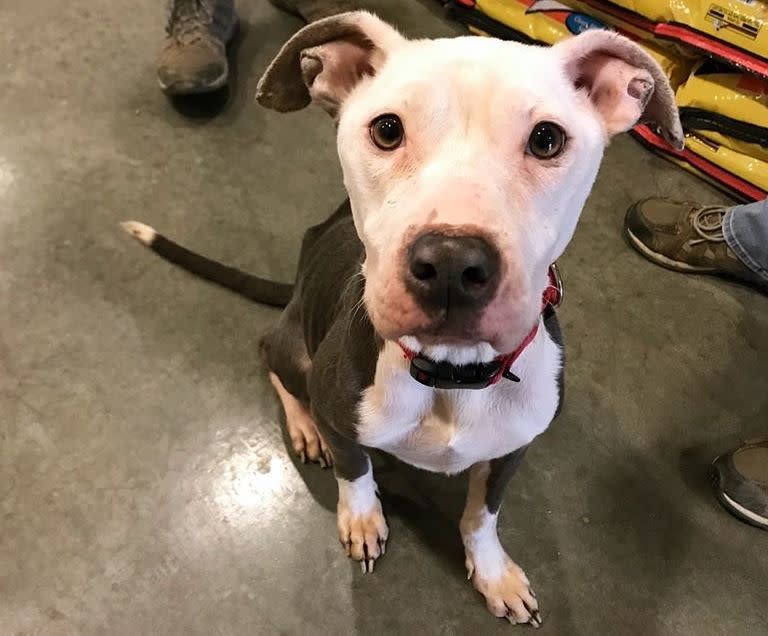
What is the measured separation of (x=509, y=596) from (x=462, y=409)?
2.55ft

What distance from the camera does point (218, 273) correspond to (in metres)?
2.65

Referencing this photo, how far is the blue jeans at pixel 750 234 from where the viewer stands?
8.96 feet

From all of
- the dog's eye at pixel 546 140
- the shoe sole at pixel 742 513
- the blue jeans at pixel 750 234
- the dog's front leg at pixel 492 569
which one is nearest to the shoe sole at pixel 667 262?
the blue jeans at pixel 750 234

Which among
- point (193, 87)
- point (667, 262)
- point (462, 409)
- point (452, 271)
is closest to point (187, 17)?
point (193, 87)

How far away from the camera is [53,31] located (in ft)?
11.7

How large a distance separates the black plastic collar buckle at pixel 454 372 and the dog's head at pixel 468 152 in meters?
0.23

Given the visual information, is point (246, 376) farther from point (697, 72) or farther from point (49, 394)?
point (697, 72)

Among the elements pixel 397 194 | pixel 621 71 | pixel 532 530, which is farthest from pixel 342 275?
pixel 532 530

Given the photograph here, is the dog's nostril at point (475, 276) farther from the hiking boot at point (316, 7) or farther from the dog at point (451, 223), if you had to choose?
the hiking boot at point (316, 7)

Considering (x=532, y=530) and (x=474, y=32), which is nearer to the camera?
(x=532, y=530)

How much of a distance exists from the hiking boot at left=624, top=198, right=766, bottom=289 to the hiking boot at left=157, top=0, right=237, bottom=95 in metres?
1.81

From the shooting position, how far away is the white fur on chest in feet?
5.38

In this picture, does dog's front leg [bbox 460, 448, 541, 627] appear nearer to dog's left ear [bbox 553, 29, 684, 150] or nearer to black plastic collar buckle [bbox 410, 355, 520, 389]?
black plastic collar buckle [bbox 410, 355, 520, 389]

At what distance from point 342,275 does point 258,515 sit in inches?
33.5
